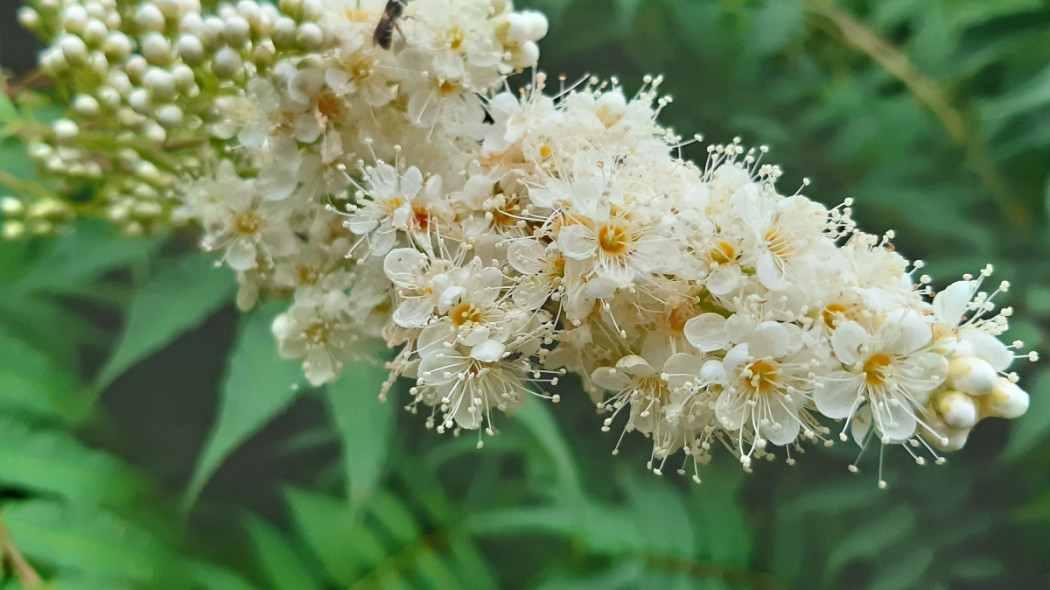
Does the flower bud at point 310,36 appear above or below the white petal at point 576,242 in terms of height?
above

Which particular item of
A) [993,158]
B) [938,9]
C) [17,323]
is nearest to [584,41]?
[938,9]

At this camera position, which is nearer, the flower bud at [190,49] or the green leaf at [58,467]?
the flower bud at [190,49]

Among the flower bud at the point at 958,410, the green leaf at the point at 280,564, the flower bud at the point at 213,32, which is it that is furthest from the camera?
the green leaf at the point at 280,564

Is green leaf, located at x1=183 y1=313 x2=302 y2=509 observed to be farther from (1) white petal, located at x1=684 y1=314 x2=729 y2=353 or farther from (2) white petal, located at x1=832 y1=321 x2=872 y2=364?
(2) white petal, located at x1=832 y1=321 x2=872 y2=364

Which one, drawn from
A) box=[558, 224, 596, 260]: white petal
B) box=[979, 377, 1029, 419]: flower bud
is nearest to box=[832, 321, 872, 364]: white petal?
box=[979, 377, 1029, 419]: flower bud

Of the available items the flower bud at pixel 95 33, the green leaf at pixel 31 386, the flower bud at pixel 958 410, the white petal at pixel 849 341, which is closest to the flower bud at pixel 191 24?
the flower bud at pixel 95 33

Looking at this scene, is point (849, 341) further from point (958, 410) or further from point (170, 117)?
point (170, 117)

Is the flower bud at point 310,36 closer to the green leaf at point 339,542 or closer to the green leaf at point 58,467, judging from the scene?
the green leaf at point 58,467

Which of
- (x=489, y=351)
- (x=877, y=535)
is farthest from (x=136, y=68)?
(x=877, y=535)

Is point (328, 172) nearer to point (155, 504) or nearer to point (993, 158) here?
point (155, 504)
